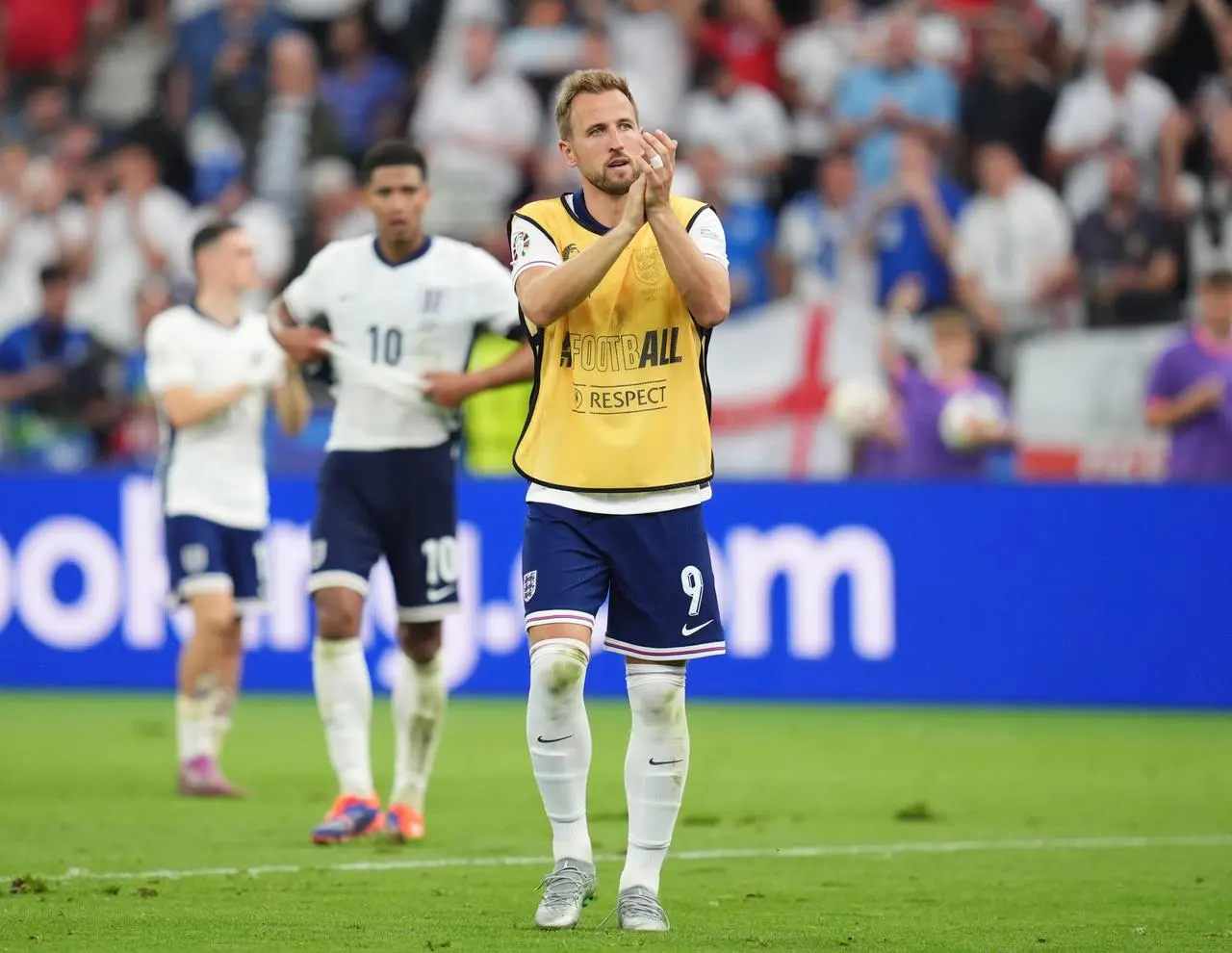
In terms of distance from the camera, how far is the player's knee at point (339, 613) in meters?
Result: 9.07

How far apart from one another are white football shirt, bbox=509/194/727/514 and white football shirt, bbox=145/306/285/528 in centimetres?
458

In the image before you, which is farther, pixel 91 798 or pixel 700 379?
pixel 91 798

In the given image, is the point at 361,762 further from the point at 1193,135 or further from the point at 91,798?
the point at 1193,135

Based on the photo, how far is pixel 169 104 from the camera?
69.1 feet

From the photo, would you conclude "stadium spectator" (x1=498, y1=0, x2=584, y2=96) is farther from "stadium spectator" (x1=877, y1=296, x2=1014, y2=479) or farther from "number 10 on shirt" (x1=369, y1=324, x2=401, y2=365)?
"number 10 on shirt" (x1=369, y1=324, x2=401, y2=365)

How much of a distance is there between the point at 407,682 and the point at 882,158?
980cm

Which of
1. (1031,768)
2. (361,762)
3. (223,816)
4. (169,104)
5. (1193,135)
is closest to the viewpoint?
(361,762)

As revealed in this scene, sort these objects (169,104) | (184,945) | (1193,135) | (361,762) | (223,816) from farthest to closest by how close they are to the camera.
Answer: (169,104) → (1193,135) → (223,816) → (361,762) → (184,945)

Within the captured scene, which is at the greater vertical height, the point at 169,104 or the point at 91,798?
the point at 169,104

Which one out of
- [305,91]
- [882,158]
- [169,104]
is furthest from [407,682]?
[169,104]

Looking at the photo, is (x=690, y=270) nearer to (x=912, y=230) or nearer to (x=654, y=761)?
(x=654, y=761)

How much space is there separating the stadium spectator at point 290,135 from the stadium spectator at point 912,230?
16.9ft

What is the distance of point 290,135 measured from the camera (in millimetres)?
19875

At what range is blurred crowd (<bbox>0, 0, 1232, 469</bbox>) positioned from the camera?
56.3 feet
